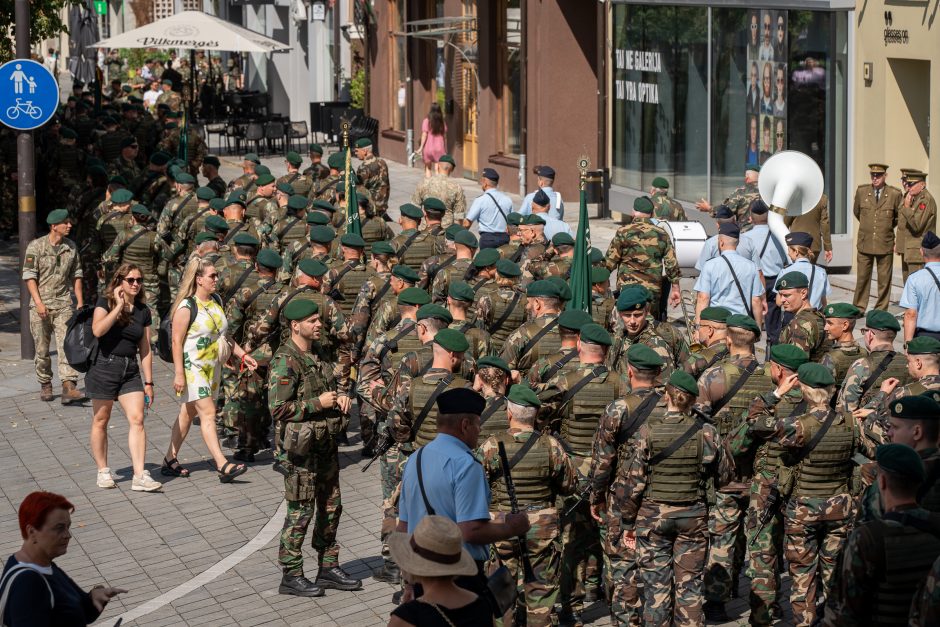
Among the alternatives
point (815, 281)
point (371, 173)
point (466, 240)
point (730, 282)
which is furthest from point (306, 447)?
point (371, 173)

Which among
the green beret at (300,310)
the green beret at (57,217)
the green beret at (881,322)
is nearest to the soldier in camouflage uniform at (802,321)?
the green beret at (881,322)

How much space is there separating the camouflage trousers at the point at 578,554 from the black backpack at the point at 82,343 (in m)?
4.97

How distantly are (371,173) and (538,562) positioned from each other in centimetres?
1201

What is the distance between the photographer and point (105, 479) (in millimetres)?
13008

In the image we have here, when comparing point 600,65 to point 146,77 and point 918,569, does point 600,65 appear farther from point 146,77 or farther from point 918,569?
point 146,77

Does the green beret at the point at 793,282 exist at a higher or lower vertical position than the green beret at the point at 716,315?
higher

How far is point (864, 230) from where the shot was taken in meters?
17.9

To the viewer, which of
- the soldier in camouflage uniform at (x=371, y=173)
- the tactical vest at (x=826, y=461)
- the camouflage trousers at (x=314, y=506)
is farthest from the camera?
the soldier in camouflage uniform at (x=371, y=173)

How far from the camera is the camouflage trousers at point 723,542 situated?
9719mm

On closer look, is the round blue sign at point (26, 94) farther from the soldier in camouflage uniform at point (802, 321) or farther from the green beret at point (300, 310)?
the soldier in camouflage uniform at point (802, 321)

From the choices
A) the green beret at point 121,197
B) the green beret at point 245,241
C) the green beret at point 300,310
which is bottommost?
the green beret at point 300,310

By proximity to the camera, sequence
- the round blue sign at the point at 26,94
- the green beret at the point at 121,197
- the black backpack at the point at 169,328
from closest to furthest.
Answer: the black backpack at the point at 169,328 → the round blue sign at the point at 26,94 → the green beret at the point at 121,197

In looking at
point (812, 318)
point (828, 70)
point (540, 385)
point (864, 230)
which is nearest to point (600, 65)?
point (828, 70)

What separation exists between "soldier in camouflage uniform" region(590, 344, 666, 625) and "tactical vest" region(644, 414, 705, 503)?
0.15 metres
